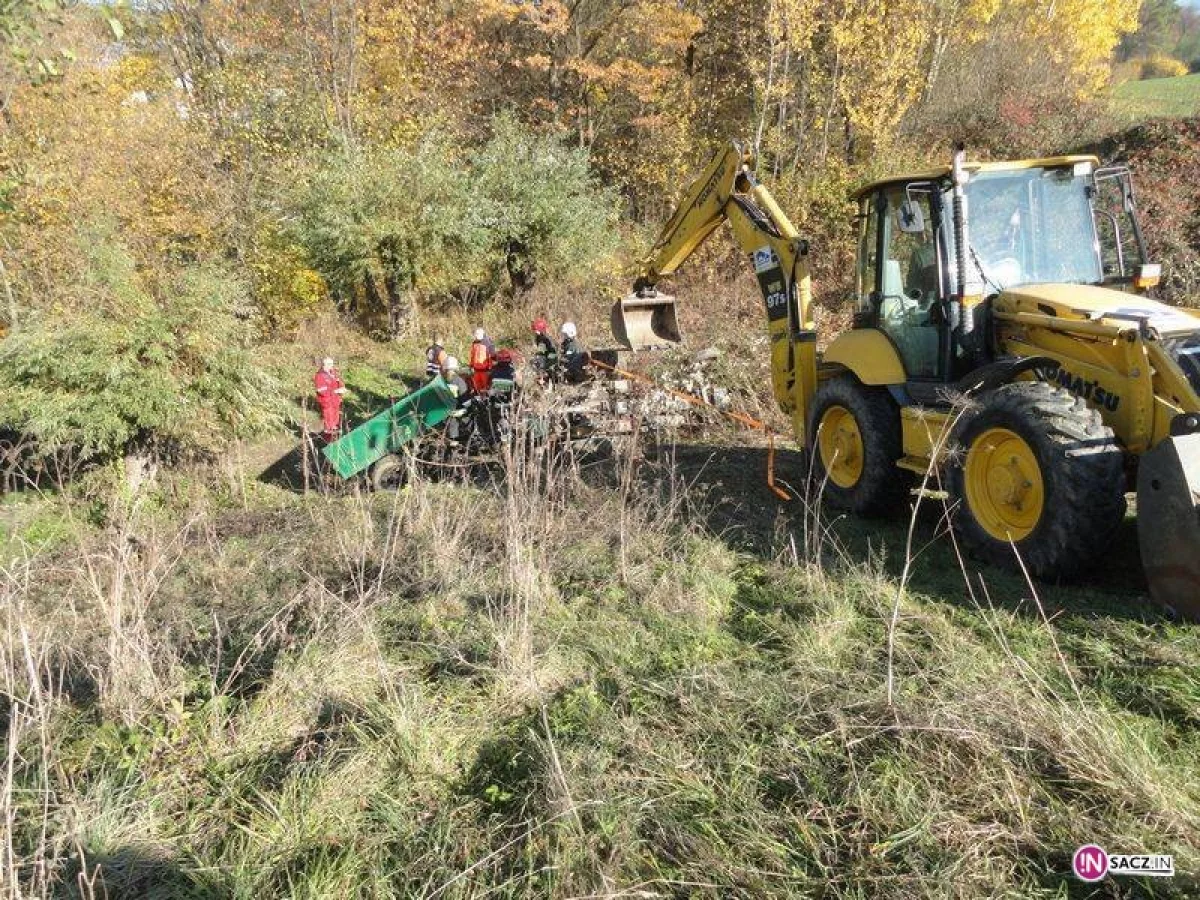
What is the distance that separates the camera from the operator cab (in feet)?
17.5

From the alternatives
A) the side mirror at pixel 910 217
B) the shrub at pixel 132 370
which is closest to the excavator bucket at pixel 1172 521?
the side mirror at pixel 910 217

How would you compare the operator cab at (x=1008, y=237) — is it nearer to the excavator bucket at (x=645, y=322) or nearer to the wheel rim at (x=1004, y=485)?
the wheel rim at (x=1004, y=485)

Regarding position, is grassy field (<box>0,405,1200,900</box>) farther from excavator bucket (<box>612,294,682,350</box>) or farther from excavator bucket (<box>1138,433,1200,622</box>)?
excavator bucket (<box>612,294,682,350</box>)

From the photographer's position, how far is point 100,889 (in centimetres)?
232

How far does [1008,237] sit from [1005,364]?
1.20 metres

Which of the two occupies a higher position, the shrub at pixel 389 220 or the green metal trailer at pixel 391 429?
the shrub at pixel 389 220

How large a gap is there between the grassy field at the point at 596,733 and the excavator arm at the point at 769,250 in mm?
2824

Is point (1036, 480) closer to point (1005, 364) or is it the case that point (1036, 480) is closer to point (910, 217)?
point (1005, 364)

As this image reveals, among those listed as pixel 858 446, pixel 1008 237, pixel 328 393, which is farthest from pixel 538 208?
pixel 1008 237

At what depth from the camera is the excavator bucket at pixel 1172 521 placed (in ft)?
11.7

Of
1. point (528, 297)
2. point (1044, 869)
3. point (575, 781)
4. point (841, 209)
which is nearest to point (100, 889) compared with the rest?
point (575, 781)

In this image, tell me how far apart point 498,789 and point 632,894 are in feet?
2.38

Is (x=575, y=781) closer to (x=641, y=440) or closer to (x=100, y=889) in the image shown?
(x=100, y=889)

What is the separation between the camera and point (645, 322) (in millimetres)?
10180
